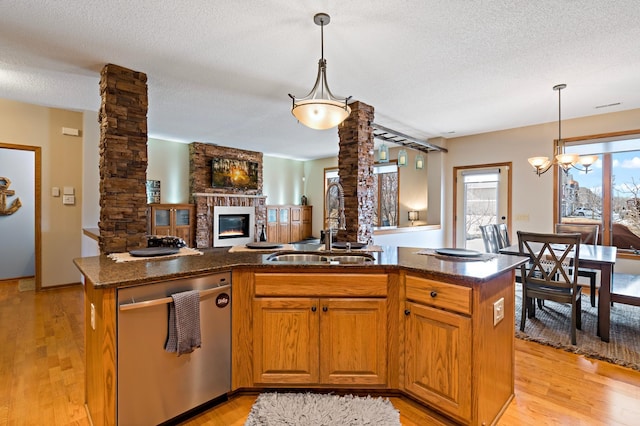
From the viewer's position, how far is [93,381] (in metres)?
1.76

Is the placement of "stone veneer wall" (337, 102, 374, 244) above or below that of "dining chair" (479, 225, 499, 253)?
above

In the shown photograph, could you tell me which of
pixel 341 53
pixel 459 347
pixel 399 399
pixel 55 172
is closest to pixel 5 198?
pixel 55 172

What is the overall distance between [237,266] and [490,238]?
3.46m

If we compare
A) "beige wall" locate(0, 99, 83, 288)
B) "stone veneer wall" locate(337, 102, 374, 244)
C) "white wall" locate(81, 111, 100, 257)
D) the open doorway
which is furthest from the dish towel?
the open doorway

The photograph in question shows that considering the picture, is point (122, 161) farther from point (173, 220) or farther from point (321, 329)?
point (173, 220)

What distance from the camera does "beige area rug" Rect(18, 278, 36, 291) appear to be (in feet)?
15.6

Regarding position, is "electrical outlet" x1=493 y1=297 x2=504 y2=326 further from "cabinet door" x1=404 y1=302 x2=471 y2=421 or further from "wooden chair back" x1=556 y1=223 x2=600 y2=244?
"wooden chair back" x1=556 y1=223 x2=600 y2=244

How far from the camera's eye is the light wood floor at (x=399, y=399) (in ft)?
6.23

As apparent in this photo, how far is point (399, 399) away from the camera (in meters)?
2.06

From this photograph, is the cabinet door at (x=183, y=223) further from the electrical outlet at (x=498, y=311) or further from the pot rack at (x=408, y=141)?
the electrical outlet at (x=498, y=311)

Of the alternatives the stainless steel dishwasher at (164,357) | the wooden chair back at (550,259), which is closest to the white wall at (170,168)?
the stainless steel dishwasher at (164,357)

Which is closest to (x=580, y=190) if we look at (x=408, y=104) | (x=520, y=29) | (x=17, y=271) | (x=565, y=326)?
(x=565, y=326)

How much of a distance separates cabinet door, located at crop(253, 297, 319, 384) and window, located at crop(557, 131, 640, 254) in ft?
16.2

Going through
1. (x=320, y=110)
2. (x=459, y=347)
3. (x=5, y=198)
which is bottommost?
(x=459, y=347)
